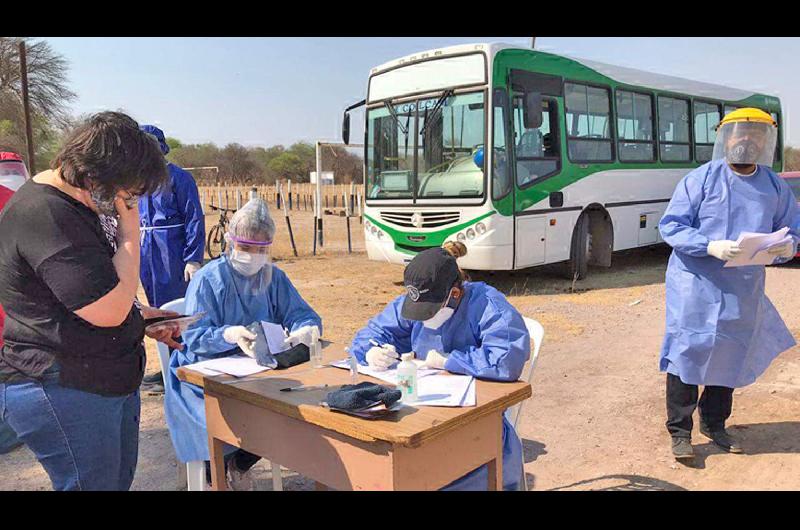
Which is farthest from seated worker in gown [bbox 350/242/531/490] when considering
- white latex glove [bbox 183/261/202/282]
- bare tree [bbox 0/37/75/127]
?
bare tree [bbox 0/37/75/127]

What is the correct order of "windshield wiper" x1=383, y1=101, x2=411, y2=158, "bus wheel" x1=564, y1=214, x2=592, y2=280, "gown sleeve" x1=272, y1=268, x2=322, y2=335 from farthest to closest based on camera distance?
"bus wheel" x1=564, y1=214, x2=592, y2=280 → "windshield wiper" x1=383, y1=101, x2=411, y2=158 → "gown sleeve" x1=272, y1=268, x2=322, y2=335

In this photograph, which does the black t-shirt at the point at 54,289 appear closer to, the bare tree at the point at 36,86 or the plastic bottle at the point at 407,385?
the plastic bottle at the point at 407,385

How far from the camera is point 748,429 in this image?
404cm

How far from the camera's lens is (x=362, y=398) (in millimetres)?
2012

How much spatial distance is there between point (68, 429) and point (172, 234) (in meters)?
2.85

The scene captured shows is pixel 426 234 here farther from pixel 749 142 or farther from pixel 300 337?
pixel 300 337

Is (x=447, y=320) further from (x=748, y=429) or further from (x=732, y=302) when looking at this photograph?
(x=748, y=429)

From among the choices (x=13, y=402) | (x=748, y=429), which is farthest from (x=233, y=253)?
(x=748, y=429)

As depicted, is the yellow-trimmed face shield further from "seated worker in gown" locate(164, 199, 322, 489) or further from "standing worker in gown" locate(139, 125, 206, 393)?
"standing worker in gown" locate(139, 125, 206, 393)

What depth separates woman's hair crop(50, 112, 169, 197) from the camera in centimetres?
177

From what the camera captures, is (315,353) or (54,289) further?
(315,353)

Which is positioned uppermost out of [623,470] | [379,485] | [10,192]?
[10,192]

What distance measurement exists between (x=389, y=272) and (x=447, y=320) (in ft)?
27.9

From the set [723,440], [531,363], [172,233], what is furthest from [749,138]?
[172,233]
